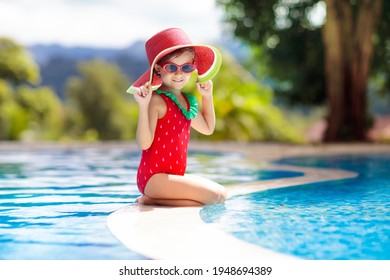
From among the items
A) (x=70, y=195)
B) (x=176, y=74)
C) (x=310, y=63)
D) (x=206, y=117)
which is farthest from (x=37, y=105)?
(x=176, y=74)

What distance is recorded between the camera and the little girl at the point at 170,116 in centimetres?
489

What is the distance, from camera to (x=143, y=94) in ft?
15.7

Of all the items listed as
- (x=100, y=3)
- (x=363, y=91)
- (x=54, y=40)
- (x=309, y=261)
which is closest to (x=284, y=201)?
(x=309, y=261)

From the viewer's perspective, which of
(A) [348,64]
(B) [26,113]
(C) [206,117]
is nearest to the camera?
(C) [206,117]

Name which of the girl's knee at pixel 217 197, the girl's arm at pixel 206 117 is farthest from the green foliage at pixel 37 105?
the girl's knee at pixel 217 197

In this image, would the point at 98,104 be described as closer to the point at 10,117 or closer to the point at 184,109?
the point at 10,117

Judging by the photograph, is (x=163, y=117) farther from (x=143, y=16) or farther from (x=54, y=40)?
(x=54, y=40)

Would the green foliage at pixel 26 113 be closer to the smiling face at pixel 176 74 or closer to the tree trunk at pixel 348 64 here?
the tree trunk at pixel 348 64

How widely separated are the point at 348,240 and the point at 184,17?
59.3 m

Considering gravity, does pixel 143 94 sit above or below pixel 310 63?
below

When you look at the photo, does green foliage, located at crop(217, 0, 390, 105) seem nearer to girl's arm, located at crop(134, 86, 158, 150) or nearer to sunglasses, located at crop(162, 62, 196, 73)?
sunglasses, located at crop(162, 62, 196, 73)

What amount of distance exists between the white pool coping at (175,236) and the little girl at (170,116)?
0.18 metres

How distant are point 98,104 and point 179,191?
35743 mm

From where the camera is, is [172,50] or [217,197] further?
[217,197]
